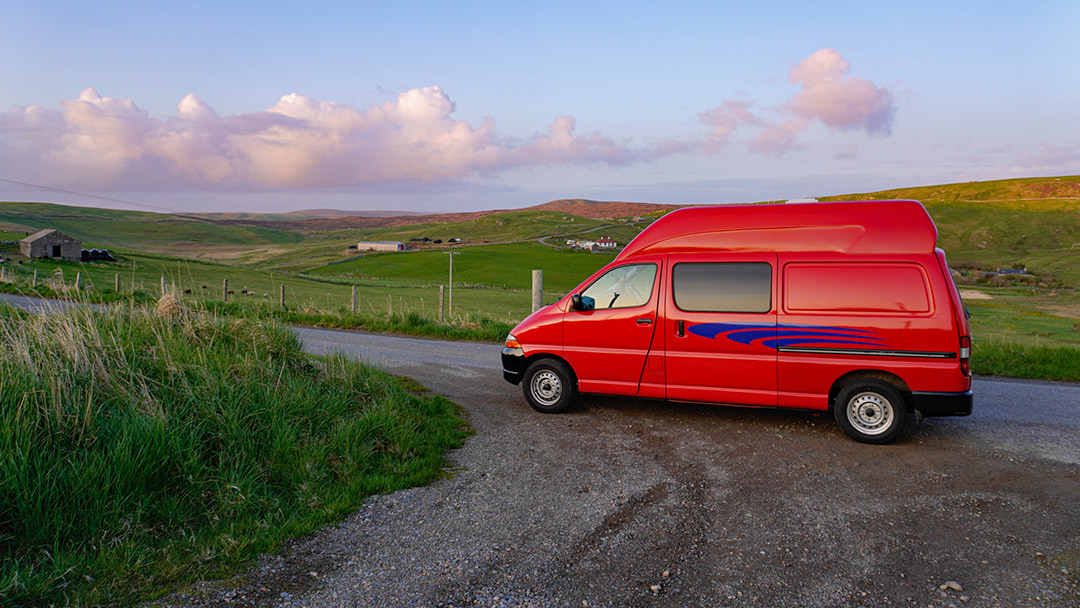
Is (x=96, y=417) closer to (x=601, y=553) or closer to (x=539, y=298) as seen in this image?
(x=601, y=553)

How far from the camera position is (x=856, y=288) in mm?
6586

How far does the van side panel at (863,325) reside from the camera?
20.7 ft

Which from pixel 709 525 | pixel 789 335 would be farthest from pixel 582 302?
pixel 709 525

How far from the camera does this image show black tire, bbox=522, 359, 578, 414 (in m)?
7.88

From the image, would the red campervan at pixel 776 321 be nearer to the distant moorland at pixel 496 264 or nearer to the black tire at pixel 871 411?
the black tire at pixel 871 411

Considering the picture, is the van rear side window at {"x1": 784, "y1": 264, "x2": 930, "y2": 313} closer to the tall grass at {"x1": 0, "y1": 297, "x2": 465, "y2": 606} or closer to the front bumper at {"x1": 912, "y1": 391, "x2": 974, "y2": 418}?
the front bumper at {"x1": 912, "y1": 391, "x2": 974, "y2": 418}

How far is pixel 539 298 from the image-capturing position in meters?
14.7

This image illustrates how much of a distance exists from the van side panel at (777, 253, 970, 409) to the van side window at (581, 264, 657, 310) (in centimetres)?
152

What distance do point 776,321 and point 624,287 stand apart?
179 centimetres

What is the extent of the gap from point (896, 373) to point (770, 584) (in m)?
3.67

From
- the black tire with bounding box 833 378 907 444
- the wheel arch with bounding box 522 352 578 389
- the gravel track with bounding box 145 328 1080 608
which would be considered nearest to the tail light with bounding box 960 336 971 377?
the black tire with bounding box 833 378 907 444

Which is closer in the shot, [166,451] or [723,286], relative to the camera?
[166,451]

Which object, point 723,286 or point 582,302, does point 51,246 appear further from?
point 723,286

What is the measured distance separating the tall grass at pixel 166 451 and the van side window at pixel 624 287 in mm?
2284
